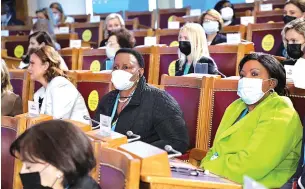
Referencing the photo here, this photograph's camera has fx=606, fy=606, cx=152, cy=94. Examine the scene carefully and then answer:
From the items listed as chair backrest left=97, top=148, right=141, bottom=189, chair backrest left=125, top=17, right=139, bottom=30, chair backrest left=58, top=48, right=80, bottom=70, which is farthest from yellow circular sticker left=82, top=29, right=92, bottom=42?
chair backrest left=97, top=148, right=141, bottom=189

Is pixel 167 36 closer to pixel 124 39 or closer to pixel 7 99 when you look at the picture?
pixel 124 39

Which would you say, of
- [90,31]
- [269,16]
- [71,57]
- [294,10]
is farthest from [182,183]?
[90,31]

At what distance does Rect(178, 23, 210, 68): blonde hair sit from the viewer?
3.69m

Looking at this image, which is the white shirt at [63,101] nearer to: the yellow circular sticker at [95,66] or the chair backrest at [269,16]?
the yellow circular sticker at [95,66]

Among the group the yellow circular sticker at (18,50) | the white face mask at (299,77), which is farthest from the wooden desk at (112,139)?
the yellow circular sticker at (18,50)

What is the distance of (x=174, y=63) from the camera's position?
394cm

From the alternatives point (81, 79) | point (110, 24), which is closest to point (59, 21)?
point (110, 24)

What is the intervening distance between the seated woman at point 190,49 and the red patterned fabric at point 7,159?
1.67 meters

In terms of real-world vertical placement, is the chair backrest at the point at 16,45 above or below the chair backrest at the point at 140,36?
below

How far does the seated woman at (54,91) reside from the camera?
3131 mm

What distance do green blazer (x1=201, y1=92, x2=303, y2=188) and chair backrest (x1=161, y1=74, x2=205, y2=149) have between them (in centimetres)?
43

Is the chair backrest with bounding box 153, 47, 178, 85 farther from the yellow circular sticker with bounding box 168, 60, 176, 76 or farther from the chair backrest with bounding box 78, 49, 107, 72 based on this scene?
the chair backrest with bounding box 78, 49, 107, 72

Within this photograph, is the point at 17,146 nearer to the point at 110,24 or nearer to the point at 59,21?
the point at 110,24

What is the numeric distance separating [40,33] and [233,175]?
283 centimetres
